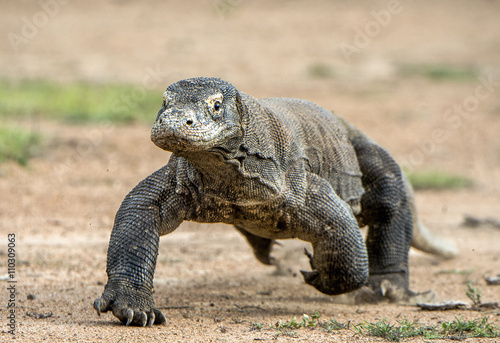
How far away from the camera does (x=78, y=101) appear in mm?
11562

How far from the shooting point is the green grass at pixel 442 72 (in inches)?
666

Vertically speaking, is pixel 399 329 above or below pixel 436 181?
below

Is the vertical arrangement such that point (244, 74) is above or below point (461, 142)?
above

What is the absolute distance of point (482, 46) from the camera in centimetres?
1970

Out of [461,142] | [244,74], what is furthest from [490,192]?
[244,74]

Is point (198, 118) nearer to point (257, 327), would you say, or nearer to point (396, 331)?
point (257, 327)

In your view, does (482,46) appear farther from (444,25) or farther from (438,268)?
(438,268)

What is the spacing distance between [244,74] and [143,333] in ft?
42.3

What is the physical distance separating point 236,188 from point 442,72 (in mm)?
14260

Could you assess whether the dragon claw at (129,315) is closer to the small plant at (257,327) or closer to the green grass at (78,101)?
the small plant at (257,327)

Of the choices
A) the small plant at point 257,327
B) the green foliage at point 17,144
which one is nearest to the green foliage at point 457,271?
the small plant at point 257,327

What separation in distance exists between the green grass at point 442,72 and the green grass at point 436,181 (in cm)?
760

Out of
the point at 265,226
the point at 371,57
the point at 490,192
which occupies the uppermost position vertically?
the point at 371,57

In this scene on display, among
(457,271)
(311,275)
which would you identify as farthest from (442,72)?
(311,275)
